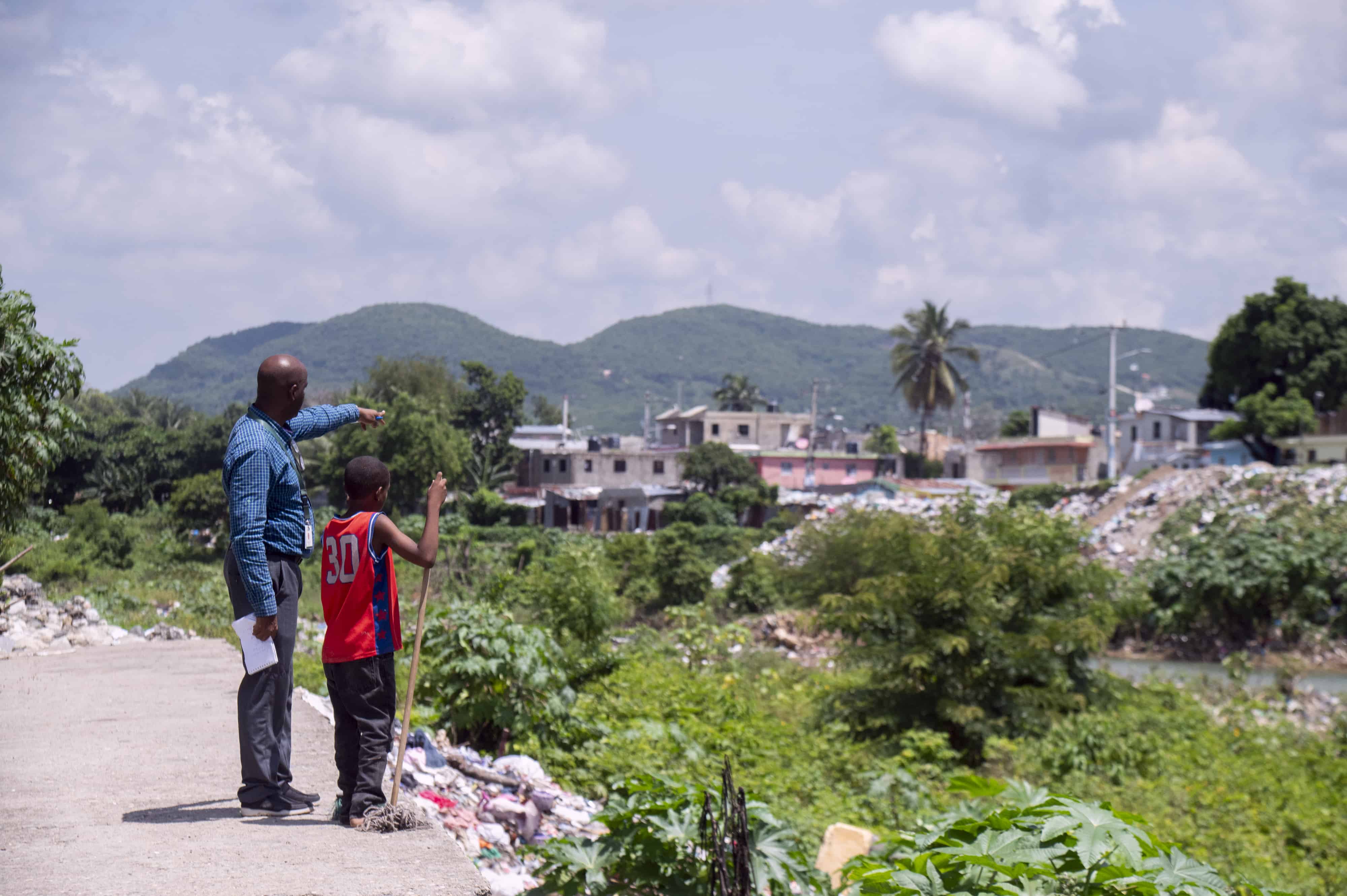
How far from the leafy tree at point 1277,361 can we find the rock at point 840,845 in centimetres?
4990

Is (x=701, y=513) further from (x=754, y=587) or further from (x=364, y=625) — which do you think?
(x=364, y=625)

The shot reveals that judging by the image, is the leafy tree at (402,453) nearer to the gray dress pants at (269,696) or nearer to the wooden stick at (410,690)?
the gray dress pants at (269,696)

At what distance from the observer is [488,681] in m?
6.91

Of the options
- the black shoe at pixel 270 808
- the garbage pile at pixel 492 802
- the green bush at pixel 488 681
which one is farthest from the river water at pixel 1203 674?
the black shoe at pixel 270 808

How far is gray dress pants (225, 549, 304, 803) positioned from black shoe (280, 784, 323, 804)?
0.15ft

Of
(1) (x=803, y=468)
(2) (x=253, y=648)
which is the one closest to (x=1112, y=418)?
(1) (x=803, y=468)

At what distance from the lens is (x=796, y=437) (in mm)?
72062

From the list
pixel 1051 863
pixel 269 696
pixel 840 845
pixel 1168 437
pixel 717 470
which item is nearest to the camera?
pixel 1051 863

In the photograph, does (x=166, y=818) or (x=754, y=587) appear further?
(x=754, y=587)

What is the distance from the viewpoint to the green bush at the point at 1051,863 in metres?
3.19

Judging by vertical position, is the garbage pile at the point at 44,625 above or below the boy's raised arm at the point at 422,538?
below

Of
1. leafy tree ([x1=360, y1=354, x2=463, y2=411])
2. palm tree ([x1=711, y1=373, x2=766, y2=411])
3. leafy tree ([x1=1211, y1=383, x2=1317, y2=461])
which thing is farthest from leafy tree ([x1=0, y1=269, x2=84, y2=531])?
palm tree ([x1=711, y1=373, x2=766, y2=411])

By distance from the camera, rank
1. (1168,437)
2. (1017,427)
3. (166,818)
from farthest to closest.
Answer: (1017,427) < (1168,437) < (166,818)

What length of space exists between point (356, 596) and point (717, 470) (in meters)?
48.9
